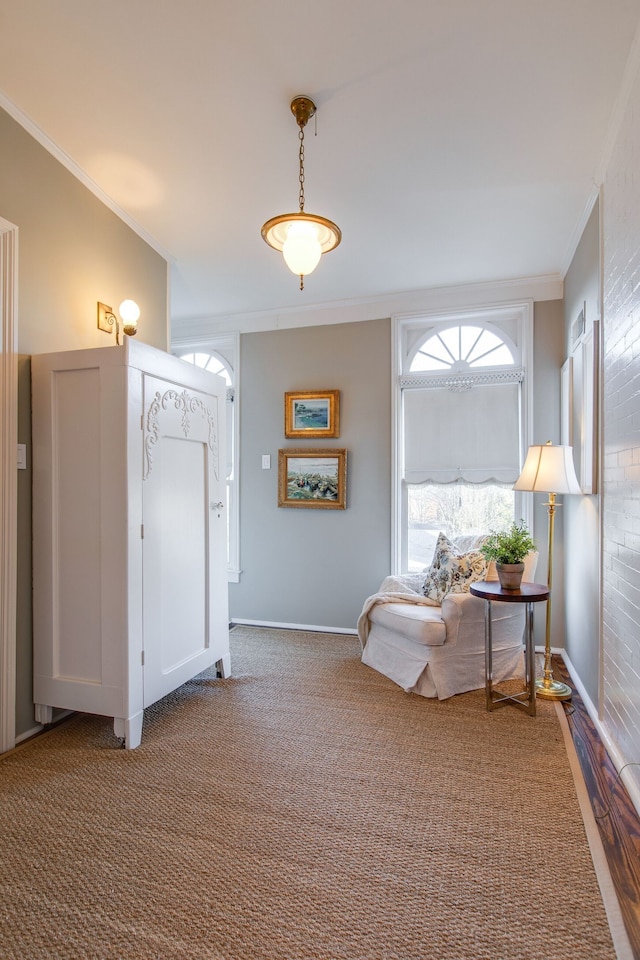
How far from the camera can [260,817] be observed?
1.85 meters

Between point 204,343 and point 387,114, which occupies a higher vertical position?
point 387,114

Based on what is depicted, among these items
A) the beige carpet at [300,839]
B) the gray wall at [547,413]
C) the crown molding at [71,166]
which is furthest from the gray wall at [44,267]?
the gray wall at [547,413]

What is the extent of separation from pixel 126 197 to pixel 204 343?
6.23 feet

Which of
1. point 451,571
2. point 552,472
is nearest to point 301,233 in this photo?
point 552,472

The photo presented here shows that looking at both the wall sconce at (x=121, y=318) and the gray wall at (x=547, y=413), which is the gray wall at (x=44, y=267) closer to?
the wall sconce at (x=121, y=318)

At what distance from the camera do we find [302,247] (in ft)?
6.64

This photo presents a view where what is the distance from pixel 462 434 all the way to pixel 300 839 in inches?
116

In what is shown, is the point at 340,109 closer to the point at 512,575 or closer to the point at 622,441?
the point at 622,441

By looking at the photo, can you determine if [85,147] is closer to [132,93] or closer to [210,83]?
[132,93]

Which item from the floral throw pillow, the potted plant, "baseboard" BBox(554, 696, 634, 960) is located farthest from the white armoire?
"baseboard" BBox(554, 696, 634, 960)

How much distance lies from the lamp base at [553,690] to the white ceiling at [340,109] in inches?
103

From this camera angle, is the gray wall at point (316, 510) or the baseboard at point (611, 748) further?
the gray wall at point (316, 510)

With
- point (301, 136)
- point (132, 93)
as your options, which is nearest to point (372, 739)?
point (301, 136)

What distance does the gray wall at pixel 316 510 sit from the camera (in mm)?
4137
